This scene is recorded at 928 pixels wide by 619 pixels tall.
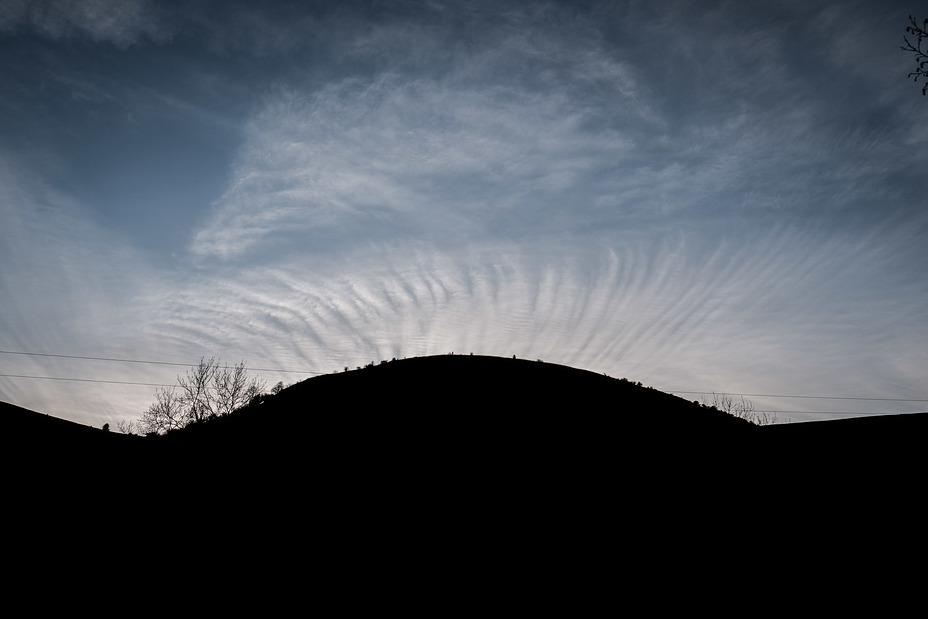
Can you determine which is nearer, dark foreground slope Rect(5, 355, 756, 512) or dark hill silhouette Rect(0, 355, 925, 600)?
dark hill silhouette Rect(0, 355, 925, 600)

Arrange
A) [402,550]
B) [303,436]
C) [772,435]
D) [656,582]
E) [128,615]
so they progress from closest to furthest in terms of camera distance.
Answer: [128,615] → [656,582] → [402,550] → [303,436] → [772,435]

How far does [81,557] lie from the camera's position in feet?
42.3

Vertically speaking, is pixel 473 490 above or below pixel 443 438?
below

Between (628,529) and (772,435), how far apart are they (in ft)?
35.6

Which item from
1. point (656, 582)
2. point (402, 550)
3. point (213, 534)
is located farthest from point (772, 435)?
point (213, 534)

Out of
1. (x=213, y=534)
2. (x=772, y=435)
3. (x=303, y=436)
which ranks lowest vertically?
(x=213, y=534)

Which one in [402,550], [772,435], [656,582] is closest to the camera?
[656,582]

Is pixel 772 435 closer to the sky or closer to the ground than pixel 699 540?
closer to the sky

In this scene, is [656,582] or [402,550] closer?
[656,582]

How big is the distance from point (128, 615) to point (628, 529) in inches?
475

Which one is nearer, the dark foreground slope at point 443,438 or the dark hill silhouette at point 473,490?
the dark hill silhouette at point 473,490

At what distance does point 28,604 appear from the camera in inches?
427

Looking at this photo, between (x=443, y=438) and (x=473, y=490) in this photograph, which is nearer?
(x=473, y=490)

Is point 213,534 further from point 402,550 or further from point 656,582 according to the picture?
point 656,582
